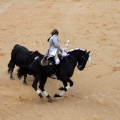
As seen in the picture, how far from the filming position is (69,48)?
15891 millimetres

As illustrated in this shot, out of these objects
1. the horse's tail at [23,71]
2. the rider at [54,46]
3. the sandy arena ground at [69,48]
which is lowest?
the sandy arena ground at [69,48]

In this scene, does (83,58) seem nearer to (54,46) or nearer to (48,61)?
(54,46)

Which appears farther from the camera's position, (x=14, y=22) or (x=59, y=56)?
(x=14, y=22)

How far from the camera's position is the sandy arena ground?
10.3 m

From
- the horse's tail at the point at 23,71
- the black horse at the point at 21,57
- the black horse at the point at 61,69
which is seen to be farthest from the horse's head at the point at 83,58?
the horse's tail at the point at 23,71

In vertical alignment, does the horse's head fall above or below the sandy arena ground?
above

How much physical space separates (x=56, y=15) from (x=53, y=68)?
9.81 m

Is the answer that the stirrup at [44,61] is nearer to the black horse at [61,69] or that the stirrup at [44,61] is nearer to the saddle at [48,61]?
the saddle at [48,61]

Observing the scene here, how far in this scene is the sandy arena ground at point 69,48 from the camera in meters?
10.3

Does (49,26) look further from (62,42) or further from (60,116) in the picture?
(60,116)

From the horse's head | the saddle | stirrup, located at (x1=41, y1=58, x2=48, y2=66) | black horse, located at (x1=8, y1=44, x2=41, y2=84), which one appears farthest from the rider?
black horse, located at (x1=8, y1=44, x2=41, y2=84)

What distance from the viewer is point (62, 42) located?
16.6 meters

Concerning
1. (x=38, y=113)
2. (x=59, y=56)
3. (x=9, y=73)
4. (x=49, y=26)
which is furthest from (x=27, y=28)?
(x=38, y=113)

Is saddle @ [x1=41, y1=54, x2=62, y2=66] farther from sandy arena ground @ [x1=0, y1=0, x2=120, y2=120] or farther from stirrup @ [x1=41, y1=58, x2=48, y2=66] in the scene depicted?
sandy arena ground @ [x1=0, y1=0, x2=120, y2=120]
